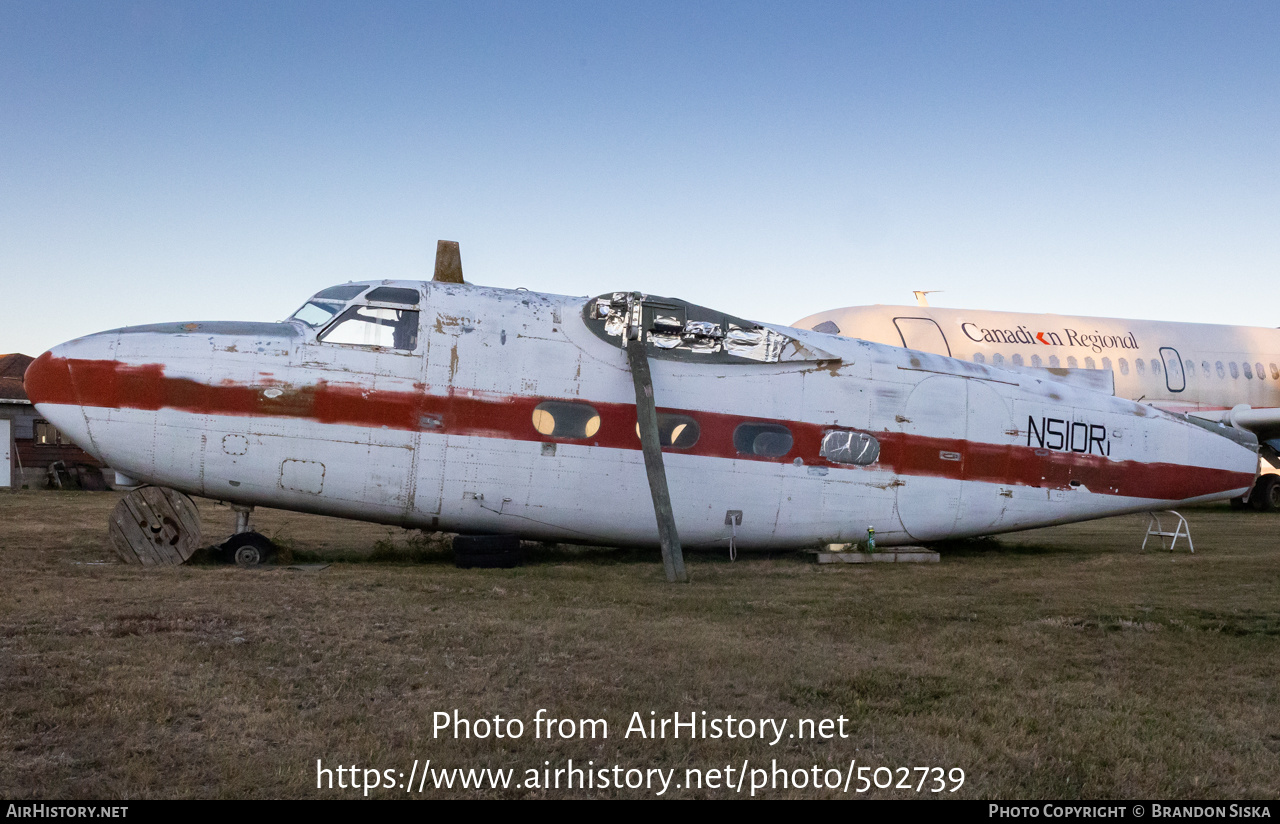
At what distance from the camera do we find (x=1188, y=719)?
5562 millimetres

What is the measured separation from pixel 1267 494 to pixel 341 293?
86.0 ft

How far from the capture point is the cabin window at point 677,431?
1263 cm

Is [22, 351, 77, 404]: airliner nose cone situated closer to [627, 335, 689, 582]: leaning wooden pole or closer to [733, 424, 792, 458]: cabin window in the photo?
[627, 335, 689, 582]: leaning wooden pole

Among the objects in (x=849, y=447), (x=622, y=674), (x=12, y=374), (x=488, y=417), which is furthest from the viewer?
(x=12, y=374)

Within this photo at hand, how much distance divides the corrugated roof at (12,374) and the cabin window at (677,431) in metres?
31.9

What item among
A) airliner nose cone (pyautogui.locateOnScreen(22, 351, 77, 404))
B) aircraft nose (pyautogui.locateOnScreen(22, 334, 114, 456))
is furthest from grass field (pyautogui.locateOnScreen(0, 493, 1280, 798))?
airliner nose cone (pyautogui.locateOnScreen(22, 351, 77, 404))

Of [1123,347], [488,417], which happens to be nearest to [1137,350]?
[1123,347]

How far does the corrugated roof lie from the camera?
117 ft

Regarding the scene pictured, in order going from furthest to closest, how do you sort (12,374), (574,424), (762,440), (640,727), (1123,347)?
1. (12,374)
2. (1123,347)
3. (762,440)
4. (574,424)
5. (640,727)

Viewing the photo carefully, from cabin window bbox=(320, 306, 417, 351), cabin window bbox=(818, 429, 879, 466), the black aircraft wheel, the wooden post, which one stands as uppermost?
the wooden post

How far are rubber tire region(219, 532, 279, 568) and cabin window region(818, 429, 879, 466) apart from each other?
25.2 feet

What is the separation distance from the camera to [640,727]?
17.2 ft

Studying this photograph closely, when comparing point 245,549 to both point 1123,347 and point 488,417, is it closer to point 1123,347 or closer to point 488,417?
point 488,417
